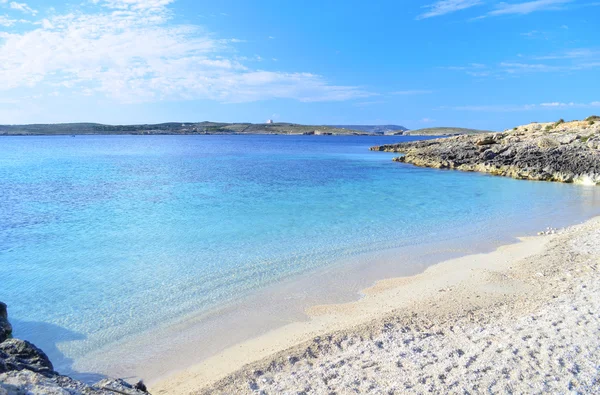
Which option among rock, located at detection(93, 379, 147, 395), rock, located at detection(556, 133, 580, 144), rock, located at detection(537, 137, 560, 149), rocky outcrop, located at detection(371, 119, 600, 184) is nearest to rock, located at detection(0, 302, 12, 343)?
rock, located at detection(93, 379, 147, 395)

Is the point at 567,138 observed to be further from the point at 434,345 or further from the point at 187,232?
the point at 434,345

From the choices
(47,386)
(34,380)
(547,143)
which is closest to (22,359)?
(34,380)

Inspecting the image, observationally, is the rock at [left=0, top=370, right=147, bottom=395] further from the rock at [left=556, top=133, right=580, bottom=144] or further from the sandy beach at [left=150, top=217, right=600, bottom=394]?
the rock at [left=556, top=133, right=580, bottom=144]

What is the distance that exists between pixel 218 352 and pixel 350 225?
9394 millimetres

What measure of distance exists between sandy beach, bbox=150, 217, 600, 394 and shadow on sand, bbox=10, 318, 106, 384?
1.58 m

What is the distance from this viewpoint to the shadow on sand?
20.3 feet

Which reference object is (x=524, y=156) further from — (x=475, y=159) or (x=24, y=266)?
(x=24, y=266)

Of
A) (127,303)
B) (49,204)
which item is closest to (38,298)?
(127,303)

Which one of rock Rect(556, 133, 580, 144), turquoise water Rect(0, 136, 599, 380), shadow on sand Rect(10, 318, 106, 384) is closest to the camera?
shadow on sand Rect(10, 318, 106, 384)

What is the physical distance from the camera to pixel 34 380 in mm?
3352

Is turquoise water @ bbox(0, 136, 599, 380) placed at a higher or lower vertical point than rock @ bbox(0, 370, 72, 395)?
lower

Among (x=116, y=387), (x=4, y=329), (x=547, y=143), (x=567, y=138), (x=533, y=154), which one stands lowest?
(x=4, y=329)

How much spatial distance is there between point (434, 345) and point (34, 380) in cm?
520

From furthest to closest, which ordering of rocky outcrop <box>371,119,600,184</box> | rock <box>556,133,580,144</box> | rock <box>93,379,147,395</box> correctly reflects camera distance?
rock <box>556,133,580,144</box>, rocky outcrop <box>371,119,600,184</box>, rock <box>93,379,147,395</box>
